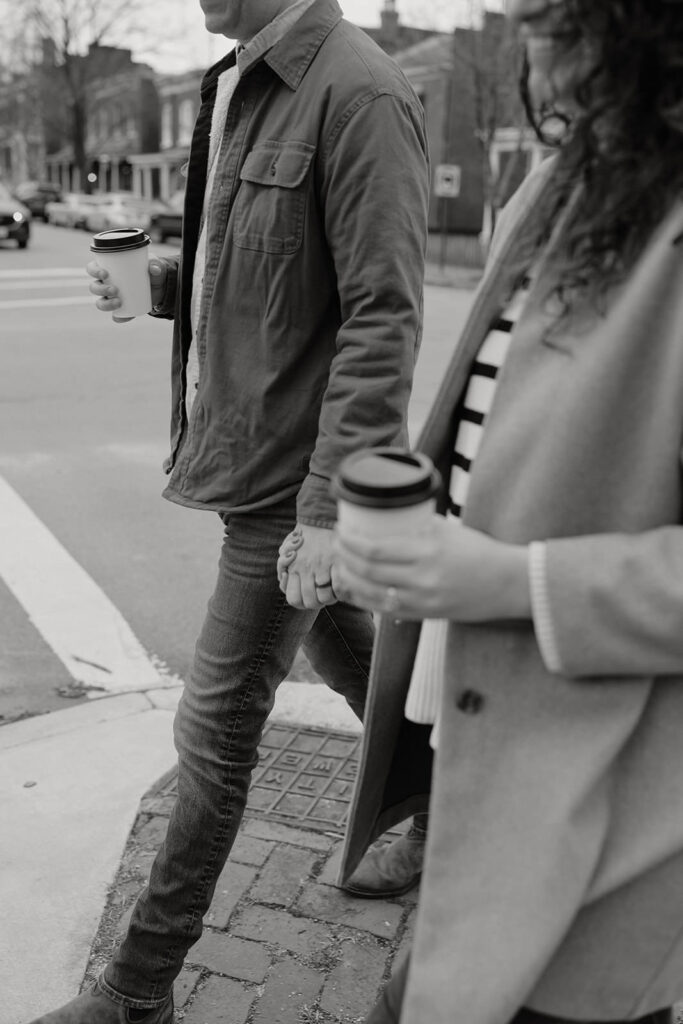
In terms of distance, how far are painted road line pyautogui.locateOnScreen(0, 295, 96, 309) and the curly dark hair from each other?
45.0 ft

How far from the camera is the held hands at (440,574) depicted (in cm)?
118

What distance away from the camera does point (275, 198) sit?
221 cm

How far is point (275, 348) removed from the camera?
Result: 226 centimetres

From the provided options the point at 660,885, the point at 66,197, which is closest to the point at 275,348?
the point at 660,885

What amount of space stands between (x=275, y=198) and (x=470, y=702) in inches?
49.6

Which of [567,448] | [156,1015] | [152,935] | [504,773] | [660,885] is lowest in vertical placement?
[156,1015]

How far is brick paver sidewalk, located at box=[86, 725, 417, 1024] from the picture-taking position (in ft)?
8.21

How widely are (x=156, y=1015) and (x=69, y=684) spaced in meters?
1.98

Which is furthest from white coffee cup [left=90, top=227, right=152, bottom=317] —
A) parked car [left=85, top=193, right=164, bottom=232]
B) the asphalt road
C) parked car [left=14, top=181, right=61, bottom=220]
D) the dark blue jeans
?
parked car [left=14, top=181, right=61, bottom=220]

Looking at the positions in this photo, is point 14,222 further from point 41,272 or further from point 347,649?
point 347,649

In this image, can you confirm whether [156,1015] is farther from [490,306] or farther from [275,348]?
[490,306]

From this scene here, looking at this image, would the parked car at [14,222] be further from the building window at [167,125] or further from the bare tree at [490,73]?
the building window at [167,125]

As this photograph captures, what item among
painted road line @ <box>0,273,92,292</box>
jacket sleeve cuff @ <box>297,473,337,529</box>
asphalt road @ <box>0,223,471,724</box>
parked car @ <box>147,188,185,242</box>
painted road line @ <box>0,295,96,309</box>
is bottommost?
parked car @ <box>147,188,185,242</box>

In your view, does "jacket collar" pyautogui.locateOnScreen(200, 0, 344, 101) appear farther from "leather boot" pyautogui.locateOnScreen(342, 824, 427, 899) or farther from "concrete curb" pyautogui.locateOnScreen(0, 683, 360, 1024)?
"concrete curb" pyautogui.locateOnScreen(0, 683, 360, 1024)
